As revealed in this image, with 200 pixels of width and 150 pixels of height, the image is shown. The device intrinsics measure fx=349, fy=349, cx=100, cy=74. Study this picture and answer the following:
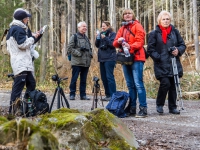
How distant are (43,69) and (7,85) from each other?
168 cm

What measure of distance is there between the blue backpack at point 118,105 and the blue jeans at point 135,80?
150 millimetres

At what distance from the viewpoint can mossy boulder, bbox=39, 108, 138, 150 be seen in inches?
140

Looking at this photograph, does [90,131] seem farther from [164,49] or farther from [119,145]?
[164,49]

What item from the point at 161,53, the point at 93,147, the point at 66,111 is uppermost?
the point at 161,53

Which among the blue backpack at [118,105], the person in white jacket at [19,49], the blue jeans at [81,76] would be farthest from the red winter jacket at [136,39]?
the blue jeans at [81,76]

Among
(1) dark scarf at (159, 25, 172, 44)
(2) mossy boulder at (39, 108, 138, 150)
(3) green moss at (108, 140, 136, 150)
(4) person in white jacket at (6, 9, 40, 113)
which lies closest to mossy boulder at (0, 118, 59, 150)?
(2) mossy boulder at (39, 108, 138, 150)

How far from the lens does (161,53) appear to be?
6520 mm

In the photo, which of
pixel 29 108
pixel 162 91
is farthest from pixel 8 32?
pixel 162 91

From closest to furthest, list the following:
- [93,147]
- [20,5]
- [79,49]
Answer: [93,147] < [79,49] < [20,5]

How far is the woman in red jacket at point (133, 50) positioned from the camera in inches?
245

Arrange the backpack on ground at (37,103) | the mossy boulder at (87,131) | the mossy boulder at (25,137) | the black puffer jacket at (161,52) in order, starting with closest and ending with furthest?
the mossy boulder at (25,137)
the mossy boulder at (87,131)
the backpack on ground at (37,103)
the black puffer jacket at (161,52)

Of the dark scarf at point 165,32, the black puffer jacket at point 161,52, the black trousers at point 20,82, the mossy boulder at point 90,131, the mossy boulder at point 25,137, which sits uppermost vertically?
the dark scarf at point 165,32

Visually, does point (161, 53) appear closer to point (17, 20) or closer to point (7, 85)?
point (17, 20)

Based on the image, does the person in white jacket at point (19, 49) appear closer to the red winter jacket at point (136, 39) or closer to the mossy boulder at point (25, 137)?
the red winter jacket at point (136, 39)
